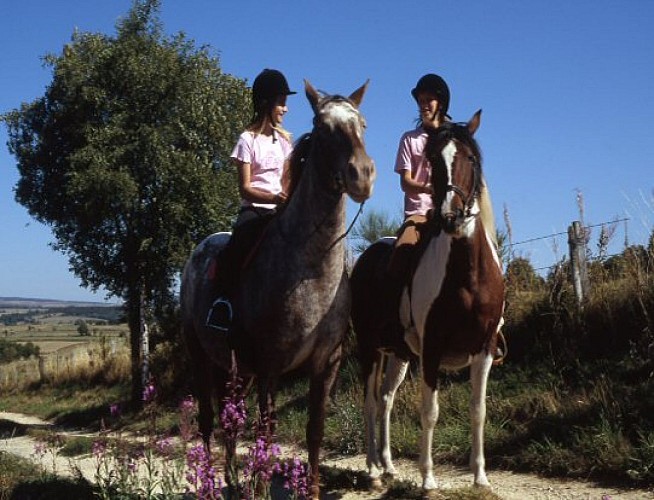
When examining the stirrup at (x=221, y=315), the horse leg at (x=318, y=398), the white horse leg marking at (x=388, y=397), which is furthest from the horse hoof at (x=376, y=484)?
the stirrup at (x=221, y=315)

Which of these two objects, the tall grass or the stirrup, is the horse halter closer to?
the stirrup

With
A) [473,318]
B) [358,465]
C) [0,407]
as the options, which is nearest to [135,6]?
[0,407]

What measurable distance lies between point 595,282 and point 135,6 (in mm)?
15682

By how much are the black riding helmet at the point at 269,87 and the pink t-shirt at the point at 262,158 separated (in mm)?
308

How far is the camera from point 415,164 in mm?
7180

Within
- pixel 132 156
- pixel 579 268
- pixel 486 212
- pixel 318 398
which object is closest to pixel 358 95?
pixel 486 212

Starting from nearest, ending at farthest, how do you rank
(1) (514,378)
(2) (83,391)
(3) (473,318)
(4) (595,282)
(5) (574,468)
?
(3) (473,318)
(5) (574,468)
(1) (514,378)
(4) (595,282)
(2) (83,391)

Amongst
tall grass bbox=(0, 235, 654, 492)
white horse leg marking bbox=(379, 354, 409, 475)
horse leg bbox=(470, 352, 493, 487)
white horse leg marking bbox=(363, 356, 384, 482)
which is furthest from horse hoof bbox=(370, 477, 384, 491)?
tall grass bbox=(0, 235, 654, 492)

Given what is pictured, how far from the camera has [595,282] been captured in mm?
11219

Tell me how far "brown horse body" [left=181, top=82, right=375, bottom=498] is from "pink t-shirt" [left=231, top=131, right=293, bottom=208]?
1.82 feet

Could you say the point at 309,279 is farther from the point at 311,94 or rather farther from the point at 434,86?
the point at 434,86

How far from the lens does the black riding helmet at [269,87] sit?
645 cm

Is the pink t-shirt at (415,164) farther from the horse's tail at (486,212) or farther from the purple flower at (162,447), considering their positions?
the purple flower at (162,447)

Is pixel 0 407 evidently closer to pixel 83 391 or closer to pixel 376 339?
pixel 83 391
